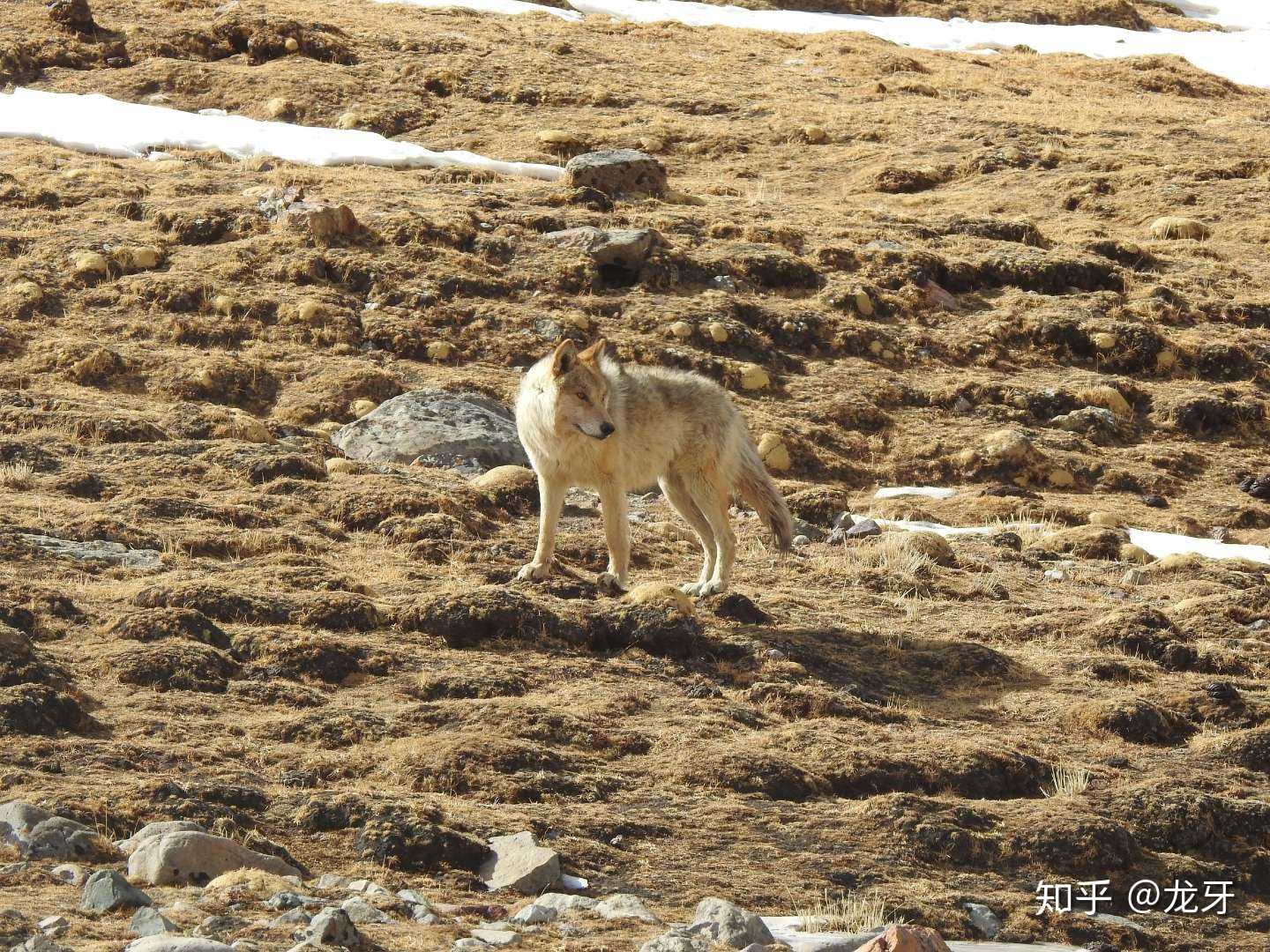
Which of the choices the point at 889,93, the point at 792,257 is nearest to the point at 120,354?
the point at 792,257

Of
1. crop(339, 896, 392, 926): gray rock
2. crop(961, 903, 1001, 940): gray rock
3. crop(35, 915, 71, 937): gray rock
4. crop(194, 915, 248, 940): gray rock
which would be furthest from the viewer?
crop(961, 903, 1001, 940): gray rock

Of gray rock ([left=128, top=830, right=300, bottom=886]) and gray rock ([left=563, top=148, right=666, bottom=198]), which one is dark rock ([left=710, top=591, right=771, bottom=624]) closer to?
gray rock ([left=128, top=830, right=300, bottom=886])

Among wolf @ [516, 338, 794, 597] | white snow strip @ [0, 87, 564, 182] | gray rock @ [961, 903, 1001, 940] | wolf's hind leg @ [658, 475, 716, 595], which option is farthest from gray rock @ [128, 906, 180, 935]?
white snow strip @ [0, 87, 564, 182]

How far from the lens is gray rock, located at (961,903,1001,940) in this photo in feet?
22.7

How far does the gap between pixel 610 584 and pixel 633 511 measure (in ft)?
12.6

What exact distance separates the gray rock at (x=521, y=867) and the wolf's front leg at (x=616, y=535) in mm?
4500

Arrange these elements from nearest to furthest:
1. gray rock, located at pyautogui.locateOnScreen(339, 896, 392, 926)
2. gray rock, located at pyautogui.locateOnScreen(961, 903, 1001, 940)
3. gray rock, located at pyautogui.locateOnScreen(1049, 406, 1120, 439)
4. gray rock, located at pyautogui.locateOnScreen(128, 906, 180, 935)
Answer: gray rock, located at pyautogui.locateOnScreen(128, 906, 180, 935) < gray rock, located at pyautogui.locateOnScreen(339, 896, 392, 926) < gray rock, located at pyautogui.locateOnScreen(961, 903, 1001, 940) < gray rock, located at pyautogui.locateOnScreen(1049, 406, 1120, 439)

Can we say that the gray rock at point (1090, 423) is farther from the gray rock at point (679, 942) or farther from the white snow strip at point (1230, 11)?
the white snow strip at point (1230, 11)

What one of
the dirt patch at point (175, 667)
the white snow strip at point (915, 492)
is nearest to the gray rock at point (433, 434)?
the white snow strip at point (915, 492)

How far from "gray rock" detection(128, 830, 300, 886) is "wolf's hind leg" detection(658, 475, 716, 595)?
6.27 metres

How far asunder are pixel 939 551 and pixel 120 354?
10426 mm

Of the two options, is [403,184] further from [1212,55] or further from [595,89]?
[1212,55]

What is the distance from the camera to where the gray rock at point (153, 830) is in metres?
6.33

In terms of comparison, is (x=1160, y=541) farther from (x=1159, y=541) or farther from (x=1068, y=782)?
(x=1068, y=782)
